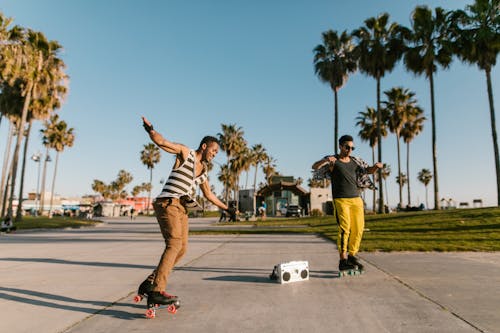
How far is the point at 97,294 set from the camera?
377cm

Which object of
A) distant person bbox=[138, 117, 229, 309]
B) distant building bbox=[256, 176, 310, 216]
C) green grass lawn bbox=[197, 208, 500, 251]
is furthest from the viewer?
distant building bbox=[256, 176, 310, 216]

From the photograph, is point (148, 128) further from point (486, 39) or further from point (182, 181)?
point (486, 39)

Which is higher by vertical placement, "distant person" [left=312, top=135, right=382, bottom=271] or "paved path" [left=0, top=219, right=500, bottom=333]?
"distant person" [left=312, top=135, right=382, bottom=271]

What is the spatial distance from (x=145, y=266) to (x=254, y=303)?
3444mm

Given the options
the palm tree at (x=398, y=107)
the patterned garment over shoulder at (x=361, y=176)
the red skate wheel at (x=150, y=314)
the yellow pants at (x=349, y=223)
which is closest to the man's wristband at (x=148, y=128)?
the red skate wheel at (x=150, y=314)

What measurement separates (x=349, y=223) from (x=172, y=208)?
275 centimetres

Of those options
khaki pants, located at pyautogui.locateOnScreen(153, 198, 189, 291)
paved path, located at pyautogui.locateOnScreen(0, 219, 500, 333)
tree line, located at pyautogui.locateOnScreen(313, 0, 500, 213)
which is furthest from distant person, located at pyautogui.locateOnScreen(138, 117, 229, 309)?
tree line, located at pyautogui.locateOnScreen(313, 0, 500, 213)

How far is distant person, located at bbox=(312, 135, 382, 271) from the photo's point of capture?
15.1ft

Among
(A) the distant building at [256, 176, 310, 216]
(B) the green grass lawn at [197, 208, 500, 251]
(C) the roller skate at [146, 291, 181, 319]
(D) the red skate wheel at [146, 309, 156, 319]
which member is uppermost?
(A) the distant building at [256, 176, 310, 216]

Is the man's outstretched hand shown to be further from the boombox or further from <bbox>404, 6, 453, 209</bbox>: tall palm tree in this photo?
<bbox>404, 6, 453, 209</bbox>: tall palm tree

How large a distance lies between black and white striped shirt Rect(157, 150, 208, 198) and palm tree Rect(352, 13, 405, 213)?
26.0m

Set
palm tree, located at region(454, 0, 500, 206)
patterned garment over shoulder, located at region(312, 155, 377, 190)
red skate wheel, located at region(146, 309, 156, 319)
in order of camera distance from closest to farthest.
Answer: red skate wheel, located at region(146, 309, 156, 319)
patterned garment over shoulder, located at region(312, 155, 377, 190)
palm tree, located at region(454, 0, 500, 206)

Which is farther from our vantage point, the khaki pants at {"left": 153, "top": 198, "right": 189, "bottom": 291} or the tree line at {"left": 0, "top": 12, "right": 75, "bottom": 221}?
the tree line at {"left": 0, "top": 12, "right": 75, "bottom": 221}

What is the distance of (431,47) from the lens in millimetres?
25000
